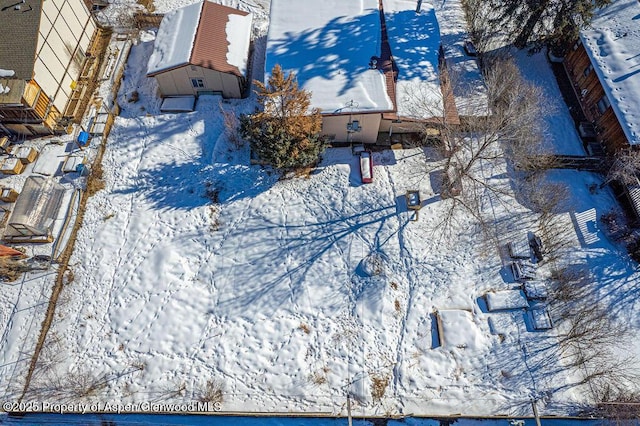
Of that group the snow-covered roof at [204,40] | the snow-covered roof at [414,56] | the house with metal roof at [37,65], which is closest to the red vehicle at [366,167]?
the snow-covered roof at [414,56]

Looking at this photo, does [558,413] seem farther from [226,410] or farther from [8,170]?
[8,170]

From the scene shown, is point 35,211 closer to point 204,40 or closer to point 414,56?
point 204,40

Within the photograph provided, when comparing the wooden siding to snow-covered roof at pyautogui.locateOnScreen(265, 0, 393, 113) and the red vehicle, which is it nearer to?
snow-covered roof at pyautogui.locateOnScreen(265, 0, 393, 113)

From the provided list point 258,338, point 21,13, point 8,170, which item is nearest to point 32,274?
point 8,170

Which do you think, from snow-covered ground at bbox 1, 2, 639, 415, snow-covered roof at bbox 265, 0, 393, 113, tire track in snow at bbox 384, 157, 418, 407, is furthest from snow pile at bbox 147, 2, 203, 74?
tire track in snow at bbox 384, 157, 418, 407

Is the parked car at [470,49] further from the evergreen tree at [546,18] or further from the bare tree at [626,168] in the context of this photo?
the bare tree at [626,168]
